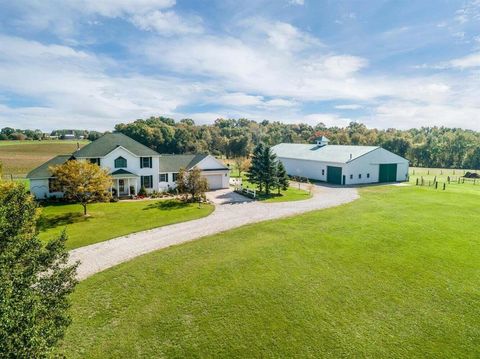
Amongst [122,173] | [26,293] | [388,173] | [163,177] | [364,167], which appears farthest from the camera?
[388,173]

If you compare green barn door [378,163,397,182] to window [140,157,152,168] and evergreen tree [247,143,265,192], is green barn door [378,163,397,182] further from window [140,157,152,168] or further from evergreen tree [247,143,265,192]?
window [140,157,152,168]

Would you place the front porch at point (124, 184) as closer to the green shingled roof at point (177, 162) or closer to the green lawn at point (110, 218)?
the green lawn at point (110, 218)

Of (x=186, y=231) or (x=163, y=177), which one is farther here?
(x=163, y=177)

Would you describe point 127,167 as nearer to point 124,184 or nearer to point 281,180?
point 124,184

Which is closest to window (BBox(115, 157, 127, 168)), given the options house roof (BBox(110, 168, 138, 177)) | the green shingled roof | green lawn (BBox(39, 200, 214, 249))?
house roof (BBox(110, 168, 138, 177))

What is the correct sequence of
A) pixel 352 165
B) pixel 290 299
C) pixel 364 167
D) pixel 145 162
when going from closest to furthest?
pixel 290 299, pixel 145 162, pixel 352 165, pixel 364 167

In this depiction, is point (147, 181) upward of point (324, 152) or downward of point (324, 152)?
downward

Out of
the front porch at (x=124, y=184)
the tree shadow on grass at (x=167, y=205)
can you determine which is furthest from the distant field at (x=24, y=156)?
the tree shadow on grass at (x=167, y=205)

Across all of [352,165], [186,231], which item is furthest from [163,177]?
[352,165]

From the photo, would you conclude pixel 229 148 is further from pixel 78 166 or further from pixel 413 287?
pixel 413 287

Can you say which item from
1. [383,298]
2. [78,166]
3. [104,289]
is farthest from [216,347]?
[78,166]
